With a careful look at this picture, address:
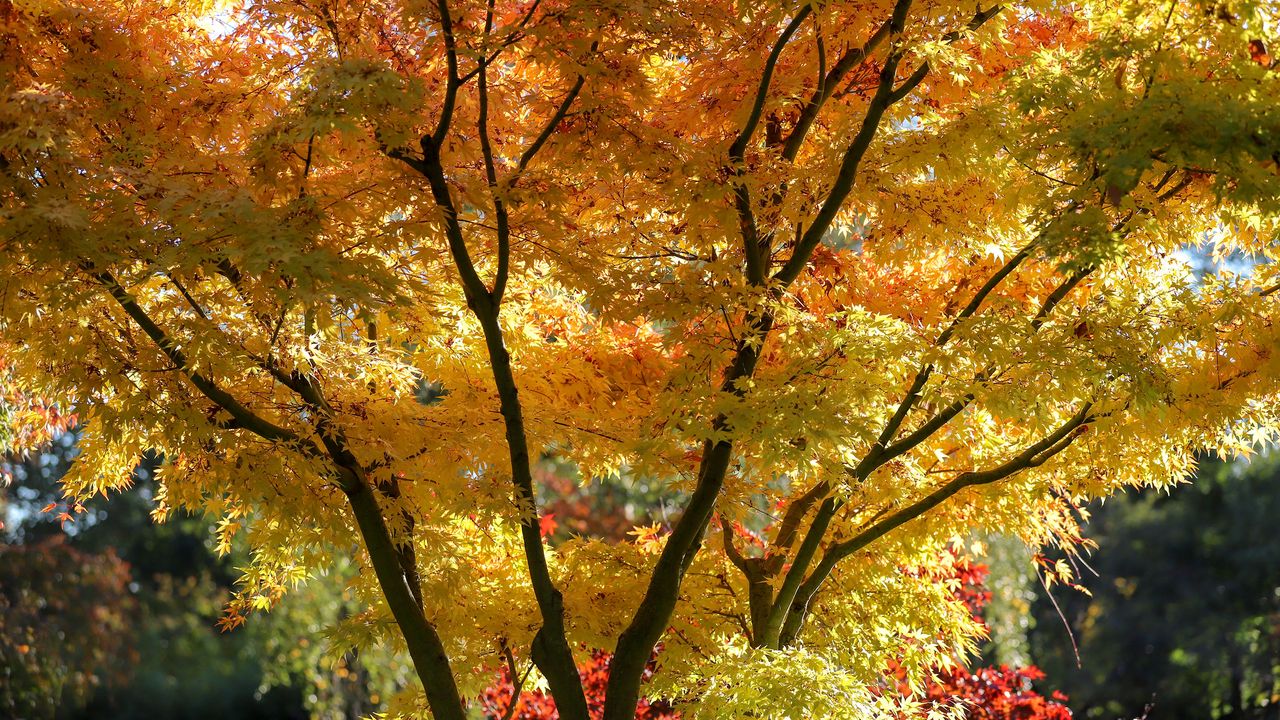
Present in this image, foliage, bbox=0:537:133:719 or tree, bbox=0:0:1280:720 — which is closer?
tree, bbox=0:0:1280:720

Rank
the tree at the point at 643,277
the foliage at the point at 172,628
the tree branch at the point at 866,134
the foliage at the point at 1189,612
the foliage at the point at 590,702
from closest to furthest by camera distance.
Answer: the tree at the point at 643,277
the tree branch at the point at 866,134
the foliage at the point at 590,702
the foliage at the point at 172,628
the foliage at the point at 1189,612

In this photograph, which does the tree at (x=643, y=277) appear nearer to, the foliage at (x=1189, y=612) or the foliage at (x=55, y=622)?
the foliage at (x=55, y=622)

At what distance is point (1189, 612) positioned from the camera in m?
11.7

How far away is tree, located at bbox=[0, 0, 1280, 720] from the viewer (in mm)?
2879

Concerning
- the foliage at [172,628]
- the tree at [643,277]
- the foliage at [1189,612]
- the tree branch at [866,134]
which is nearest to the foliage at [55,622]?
the foliage at [172,628]

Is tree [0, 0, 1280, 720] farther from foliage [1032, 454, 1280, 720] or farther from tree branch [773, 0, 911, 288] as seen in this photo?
foliage [1032, 454, 1280, 720]

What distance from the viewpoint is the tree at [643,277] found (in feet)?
9.45

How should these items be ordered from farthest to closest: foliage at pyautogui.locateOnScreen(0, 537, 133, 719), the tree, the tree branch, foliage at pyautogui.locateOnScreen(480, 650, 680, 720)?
foliage at pyautogui.locateOnScreen(0, 537, 133, 719) → foliage at pyautogui.locateOnScreen(480, 650, 680, 720) → the tree branch → the tree

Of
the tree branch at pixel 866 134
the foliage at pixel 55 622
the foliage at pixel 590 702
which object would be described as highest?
the foliage at pixel 55 622

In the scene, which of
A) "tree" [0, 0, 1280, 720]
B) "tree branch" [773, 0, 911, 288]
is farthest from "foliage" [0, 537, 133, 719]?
"tree branch" [773, 0, 911, 288]

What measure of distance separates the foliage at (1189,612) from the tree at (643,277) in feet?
28.3

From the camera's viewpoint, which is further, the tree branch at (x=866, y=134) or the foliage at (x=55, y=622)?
the foliage at (x=55, y=622)

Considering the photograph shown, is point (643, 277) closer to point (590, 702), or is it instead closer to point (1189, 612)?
point (590, 702)

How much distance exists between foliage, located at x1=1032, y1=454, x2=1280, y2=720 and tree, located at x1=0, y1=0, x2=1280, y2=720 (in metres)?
8.62
